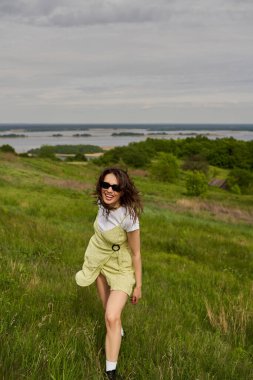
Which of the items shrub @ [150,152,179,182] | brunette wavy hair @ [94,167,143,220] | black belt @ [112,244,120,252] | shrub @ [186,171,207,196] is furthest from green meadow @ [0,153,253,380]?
shrub @ [150,152,179,182]

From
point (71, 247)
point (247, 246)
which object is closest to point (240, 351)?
point (71, 247)

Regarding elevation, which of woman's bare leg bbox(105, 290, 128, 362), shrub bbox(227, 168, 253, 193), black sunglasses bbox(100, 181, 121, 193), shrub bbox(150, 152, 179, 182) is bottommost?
shrub bbox(227, 168, 253, 193)

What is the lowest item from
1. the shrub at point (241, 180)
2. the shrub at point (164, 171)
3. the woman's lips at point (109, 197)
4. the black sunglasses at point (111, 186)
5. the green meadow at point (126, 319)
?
the shrub at point (241, 180)

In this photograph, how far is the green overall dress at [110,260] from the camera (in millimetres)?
3787

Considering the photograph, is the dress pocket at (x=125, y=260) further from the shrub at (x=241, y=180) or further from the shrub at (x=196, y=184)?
the shrub at (x=241, y=180)

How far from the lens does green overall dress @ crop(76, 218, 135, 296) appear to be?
3.79 metres

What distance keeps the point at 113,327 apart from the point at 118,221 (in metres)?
1.00

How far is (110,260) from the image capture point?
3857mm

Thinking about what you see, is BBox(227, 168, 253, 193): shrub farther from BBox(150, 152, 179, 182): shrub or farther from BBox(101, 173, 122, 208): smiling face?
BBox(101, 173, 122, 208): smiling face

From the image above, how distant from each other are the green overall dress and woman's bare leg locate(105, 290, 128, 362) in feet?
0.95

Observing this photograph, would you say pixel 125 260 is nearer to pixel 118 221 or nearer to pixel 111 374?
pixel 118 221

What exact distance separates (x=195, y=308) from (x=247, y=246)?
819 cm

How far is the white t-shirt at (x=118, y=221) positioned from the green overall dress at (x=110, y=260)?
0.15ft

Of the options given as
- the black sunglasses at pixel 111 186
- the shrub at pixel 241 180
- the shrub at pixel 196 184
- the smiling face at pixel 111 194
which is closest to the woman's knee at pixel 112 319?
the smiling face at pixel 111 194
